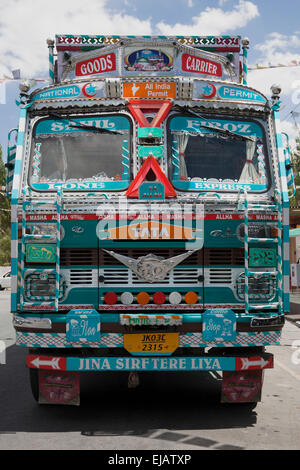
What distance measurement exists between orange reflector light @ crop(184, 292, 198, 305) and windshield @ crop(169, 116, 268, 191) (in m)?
1.18

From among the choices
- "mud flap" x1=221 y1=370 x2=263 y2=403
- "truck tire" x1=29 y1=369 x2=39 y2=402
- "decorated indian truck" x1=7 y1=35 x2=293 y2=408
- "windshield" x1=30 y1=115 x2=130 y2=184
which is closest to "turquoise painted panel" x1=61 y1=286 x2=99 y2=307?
"decorated indian truck" x1=7 y1=35 x2=293 y2=408

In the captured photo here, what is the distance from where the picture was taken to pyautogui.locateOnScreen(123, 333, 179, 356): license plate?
581 centimetres

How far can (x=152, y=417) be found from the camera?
6102 millimetres

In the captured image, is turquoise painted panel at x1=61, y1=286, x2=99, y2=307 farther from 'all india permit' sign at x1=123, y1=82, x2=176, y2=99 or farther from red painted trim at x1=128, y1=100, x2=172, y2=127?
'all india permit' sign at x1=123, y1=82, x2=176, y2=99

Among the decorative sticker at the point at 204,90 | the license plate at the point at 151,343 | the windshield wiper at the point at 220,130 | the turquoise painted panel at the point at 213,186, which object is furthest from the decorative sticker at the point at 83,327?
the decorative sticker at the point at 204,90

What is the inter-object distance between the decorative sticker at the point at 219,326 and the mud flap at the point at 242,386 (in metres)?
0.58

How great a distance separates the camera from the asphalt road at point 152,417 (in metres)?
5.23

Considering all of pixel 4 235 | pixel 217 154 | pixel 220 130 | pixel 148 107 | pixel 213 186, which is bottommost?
pixel 213 186

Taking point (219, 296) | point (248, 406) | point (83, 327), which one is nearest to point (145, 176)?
point (219, 296)

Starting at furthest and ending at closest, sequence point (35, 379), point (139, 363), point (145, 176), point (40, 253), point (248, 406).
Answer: point (248, 406), point (35, 379), point (145, 176), point (40, 253), point (139, 363)

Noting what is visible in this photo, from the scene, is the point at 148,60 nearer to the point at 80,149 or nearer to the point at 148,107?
the point at 148,107

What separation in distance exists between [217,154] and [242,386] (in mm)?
2586

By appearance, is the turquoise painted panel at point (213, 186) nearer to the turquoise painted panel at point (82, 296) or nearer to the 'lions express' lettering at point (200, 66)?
the turquoise painted panel at point (82, 296)
